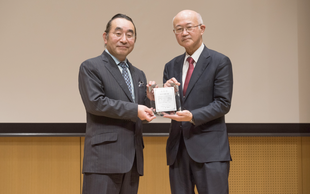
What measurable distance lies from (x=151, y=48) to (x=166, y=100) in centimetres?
148

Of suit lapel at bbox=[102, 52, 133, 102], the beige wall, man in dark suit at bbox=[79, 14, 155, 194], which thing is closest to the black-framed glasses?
man in dark suit at bbox=[79, 14, 155, 194]

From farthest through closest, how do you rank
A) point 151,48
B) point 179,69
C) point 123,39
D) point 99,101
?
point 151,48
point 179,69
point 123,39
point 99,101

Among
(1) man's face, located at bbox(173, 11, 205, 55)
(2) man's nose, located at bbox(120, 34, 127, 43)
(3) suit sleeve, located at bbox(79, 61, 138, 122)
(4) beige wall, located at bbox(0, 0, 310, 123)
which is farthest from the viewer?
(4) beige wall, located at bbox(0, 0, 310, 123)

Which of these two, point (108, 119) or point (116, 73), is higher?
point (116, 73)

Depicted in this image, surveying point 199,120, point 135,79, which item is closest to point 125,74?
point 135,79

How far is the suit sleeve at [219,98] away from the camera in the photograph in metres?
1.72

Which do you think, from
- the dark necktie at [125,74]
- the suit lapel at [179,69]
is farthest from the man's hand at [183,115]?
the dark necktie at [125,74]

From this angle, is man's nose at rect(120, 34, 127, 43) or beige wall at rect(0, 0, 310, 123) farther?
beige wall at rect(0, 0, 310, 123)

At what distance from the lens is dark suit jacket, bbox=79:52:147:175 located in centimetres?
163

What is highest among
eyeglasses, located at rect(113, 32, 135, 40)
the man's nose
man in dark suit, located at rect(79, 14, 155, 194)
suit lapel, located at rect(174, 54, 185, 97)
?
eyeglasses, located at rect(113, 32, 135, 40)

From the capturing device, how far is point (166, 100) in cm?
174

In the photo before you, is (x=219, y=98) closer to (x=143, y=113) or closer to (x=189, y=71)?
(x=189, y=71)

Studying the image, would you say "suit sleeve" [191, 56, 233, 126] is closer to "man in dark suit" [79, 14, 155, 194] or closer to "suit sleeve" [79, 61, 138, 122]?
"man in dark suit" [79, 14, 155, 194]

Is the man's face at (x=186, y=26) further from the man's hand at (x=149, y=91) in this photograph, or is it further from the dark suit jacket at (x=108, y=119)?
the dark suit jacket at (x=108, y=119)
